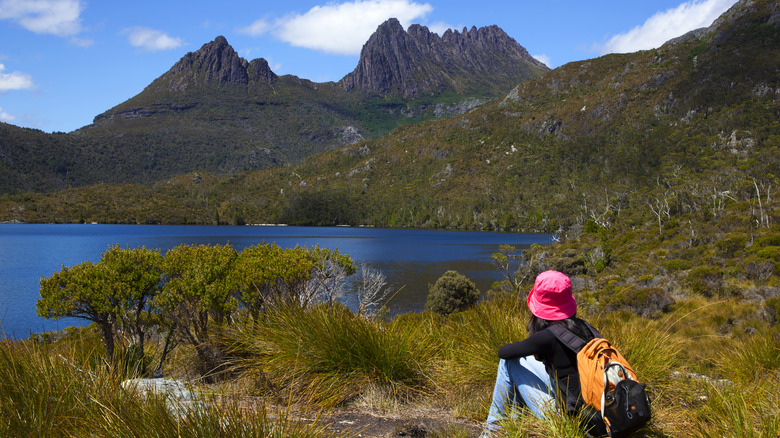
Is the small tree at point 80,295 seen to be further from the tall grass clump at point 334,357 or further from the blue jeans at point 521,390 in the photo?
the blue jeans at point 521,390

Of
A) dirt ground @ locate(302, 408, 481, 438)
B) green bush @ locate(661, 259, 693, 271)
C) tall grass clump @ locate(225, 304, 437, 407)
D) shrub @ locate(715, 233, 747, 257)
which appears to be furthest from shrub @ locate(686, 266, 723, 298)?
dirt ground @ locate(302, 408, 481, 438)

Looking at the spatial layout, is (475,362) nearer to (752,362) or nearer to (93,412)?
(93,412)

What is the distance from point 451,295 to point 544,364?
23.7 m

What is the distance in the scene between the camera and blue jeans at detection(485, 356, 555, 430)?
3111mm

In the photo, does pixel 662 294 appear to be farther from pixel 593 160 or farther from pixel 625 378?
pixel 593 160

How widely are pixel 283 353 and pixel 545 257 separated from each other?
164ft

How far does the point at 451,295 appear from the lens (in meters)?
26.4

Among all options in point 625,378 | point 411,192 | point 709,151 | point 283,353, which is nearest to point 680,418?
point 625,378

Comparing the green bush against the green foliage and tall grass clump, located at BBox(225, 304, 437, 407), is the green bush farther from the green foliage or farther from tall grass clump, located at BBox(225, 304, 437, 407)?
tall grass clump, located at BBox(225, 304, 437, 407)

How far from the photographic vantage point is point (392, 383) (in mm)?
4242

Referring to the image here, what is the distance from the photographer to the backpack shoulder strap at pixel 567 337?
276 centimetres

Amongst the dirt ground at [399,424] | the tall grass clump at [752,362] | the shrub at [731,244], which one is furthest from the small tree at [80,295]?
the shrub at [731,244]

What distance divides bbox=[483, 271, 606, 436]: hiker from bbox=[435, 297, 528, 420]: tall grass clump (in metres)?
0.55

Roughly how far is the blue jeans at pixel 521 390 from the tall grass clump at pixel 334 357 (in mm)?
1205
